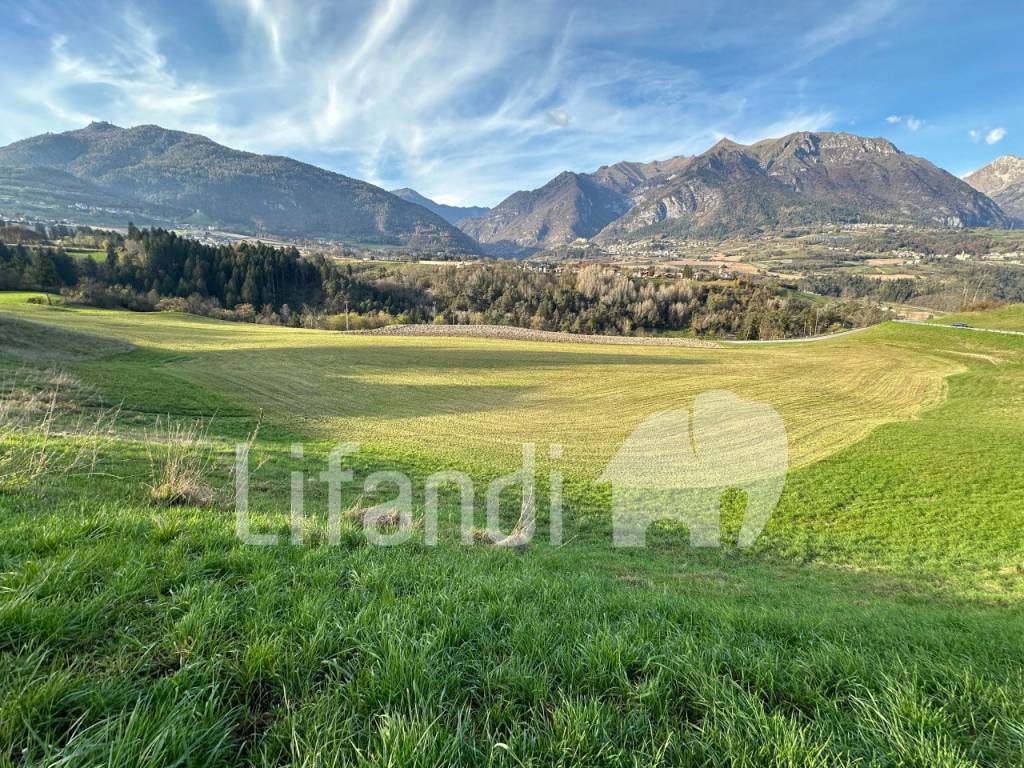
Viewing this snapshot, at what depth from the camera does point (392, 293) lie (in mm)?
130625

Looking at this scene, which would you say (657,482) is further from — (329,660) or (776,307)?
(776,307)

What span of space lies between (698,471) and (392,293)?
400 feet

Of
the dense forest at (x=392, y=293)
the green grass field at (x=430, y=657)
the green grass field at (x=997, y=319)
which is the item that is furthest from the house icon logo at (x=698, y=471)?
the dense forest at (x=392, y=293)

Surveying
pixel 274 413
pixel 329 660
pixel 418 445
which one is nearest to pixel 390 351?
pixel 274 413

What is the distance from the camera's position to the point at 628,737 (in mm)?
2271

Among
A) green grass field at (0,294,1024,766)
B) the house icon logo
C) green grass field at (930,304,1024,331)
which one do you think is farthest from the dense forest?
green grass field at (0,294,1024,766)

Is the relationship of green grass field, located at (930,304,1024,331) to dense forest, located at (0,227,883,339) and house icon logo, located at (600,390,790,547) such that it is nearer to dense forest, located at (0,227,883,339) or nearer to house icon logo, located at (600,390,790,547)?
dense forest, located at (0,227,883,339)

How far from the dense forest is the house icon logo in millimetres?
74374

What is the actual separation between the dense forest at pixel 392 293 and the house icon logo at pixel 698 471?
7437cm

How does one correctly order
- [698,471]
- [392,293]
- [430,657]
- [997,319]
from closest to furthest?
[430,657] → [698,471] → [997,319] → [392,293]

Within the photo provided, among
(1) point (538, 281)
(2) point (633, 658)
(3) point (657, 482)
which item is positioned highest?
(1) point (538, 281)

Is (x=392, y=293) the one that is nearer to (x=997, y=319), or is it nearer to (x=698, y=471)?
(x=698, y=471)

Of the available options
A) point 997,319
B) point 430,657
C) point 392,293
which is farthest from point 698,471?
point 392,293

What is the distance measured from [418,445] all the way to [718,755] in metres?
20.1
